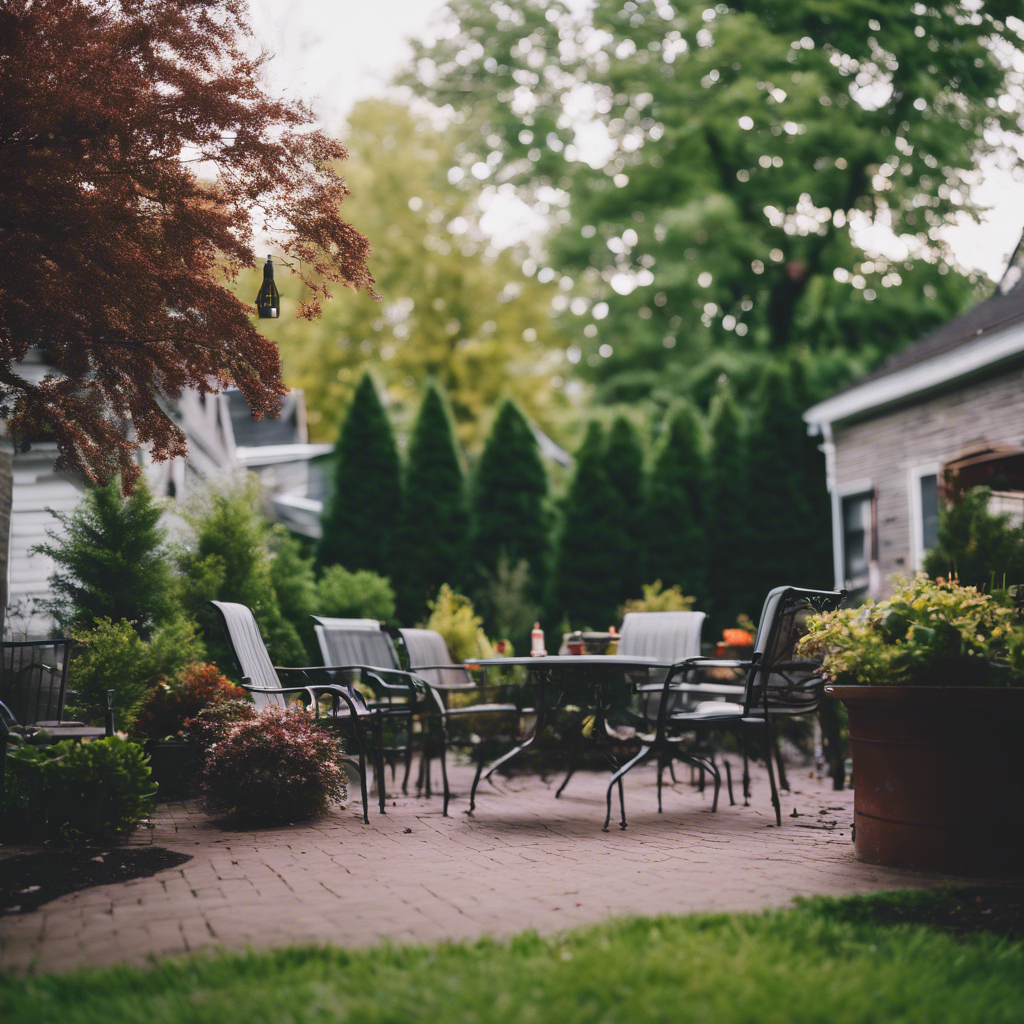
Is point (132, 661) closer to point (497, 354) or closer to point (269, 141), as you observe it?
point (269, 141)

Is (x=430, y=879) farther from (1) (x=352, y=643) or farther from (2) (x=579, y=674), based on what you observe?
(1) (x=352, y=643)

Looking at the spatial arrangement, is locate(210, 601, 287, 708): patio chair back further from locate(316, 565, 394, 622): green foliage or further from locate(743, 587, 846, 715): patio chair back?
locate(316, 565, 394, 622): green foliage

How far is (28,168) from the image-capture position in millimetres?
4707

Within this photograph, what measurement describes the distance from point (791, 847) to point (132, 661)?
4238 mm

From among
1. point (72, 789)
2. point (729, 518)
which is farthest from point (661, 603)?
point (72, 789)

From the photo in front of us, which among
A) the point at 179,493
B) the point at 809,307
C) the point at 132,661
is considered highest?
the point at 809,307

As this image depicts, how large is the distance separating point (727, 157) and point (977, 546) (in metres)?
13.6

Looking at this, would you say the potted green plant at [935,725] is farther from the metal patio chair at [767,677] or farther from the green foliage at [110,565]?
the green foliage at [110,565]

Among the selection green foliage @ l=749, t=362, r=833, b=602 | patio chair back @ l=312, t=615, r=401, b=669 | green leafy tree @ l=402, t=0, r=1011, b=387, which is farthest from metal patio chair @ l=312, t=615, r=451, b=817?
green leafy tree @ l=402, t=0, r=1011, b=387

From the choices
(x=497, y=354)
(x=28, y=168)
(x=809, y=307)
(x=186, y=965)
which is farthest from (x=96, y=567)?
(x=497, y=354)

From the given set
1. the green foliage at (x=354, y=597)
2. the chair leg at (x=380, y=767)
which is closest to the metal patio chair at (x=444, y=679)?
the chair leg at (x=380, y=767)

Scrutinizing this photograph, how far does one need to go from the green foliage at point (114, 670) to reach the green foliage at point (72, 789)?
1452 millimetres

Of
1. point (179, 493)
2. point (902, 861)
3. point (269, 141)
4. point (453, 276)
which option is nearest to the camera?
point (902, 861)

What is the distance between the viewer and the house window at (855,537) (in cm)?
1320
